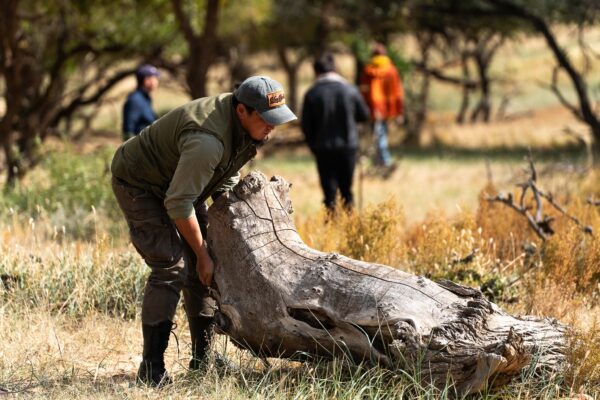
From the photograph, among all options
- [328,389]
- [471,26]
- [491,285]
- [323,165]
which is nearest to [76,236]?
[323,165]

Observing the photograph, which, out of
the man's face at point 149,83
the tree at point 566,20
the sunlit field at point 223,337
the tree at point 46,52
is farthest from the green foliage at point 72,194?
the tree at point 566,20

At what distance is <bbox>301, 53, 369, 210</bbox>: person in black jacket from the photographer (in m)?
9.89

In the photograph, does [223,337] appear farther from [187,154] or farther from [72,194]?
[72,194]

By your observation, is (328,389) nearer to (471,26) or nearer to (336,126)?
(336,126)

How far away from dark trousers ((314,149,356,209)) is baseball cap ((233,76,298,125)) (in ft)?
17.4

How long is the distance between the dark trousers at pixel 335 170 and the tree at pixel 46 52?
3.42 m

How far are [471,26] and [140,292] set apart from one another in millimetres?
18030

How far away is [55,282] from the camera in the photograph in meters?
6.36

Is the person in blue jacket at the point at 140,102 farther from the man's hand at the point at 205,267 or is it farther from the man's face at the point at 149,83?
the man's hand at the point at 205,267

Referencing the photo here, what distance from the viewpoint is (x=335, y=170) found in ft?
33.1

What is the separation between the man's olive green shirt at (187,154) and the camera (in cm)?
451

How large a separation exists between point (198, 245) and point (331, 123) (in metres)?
5.32

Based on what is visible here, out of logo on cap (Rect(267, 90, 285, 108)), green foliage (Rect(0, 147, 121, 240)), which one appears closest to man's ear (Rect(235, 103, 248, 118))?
logo on cap (Rect(267, 90, 285, 108))

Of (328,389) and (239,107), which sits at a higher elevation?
(239,107)
